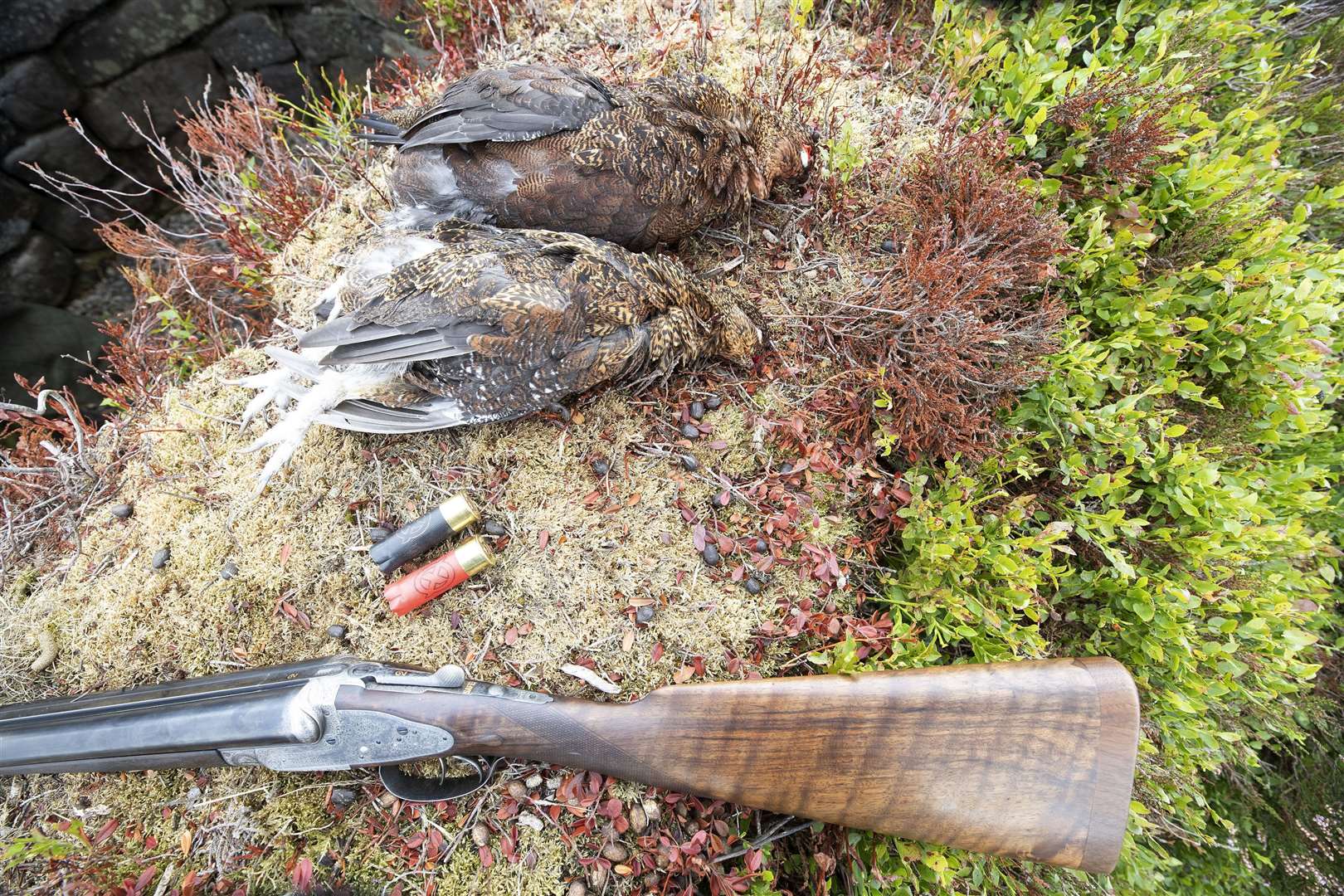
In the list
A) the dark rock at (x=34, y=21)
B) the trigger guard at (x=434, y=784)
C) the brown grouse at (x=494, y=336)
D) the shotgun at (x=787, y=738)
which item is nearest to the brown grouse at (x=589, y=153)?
the brown grouse at (x=494, y=336)

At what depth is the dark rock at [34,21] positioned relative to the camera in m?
4.76

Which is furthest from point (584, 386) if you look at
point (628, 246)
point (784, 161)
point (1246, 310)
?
point (1246, 310)

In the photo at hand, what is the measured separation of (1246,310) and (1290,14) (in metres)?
2.45

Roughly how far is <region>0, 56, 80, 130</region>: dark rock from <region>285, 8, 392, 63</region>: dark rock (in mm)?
1777

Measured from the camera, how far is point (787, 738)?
226 cm

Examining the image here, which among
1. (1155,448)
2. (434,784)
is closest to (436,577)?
(434,784)

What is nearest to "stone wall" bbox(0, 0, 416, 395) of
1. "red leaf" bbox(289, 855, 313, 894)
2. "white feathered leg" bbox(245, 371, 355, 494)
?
"white feathered leg" bbox(245, 371, 355, 494)

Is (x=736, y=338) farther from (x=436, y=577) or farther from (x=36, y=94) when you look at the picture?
(x=36, y=94)

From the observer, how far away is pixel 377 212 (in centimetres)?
375

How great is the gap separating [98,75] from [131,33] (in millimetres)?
440

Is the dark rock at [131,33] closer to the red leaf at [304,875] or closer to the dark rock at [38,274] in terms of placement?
the dark rock at [38,274]

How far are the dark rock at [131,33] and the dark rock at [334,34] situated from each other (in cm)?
57

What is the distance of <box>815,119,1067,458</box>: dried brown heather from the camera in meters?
2.86

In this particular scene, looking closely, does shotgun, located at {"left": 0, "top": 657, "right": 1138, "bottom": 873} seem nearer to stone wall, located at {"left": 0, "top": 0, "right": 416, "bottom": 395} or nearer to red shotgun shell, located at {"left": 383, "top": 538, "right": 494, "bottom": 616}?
red shotgun shell, located at {"left": 383, "top": 538, "right": 494, "bottom": 616}
